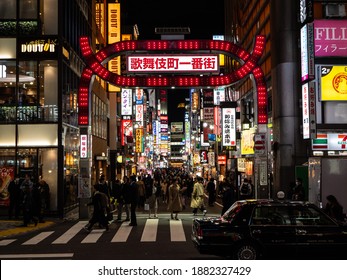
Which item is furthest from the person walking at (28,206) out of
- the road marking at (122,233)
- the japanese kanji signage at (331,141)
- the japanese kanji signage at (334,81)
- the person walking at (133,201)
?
the japanese kanji signage at (334,81)

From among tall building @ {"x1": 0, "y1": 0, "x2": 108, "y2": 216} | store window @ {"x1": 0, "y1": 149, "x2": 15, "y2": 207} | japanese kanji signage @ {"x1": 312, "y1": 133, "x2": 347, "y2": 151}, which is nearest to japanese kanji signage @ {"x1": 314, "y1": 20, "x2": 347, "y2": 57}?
japanese kanji signage @ {"x1": 312, "y1": 133, "x2": 347, "y2": 151}

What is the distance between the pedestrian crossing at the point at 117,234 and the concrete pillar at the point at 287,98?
847 cm

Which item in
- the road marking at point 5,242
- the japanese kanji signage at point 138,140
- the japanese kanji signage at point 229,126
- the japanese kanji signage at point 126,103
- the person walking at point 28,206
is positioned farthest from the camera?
the japanese kanji signage at point 138,140

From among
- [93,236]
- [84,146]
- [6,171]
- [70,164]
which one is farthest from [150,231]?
[70,164]

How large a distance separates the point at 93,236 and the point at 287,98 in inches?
596

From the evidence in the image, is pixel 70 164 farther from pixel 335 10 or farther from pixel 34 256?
pixel 34 256

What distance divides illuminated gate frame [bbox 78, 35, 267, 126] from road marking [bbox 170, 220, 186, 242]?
6.38 metres

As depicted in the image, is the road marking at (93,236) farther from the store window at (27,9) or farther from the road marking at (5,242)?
the store window at (27,9)

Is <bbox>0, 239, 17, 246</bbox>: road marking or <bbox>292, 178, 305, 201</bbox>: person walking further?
<bbox>292, 178, 305, 201</bbox>: person walking

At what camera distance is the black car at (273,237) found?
1191cm

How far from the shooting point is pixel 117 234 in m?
19.4

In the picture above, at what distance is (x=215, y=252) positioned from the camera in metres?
11.9

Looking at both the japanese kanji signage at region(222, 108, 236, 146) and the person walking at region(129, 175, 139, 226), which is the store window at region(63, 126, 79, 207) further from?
the japanese kanji signage at region(222, 108, 236, 146)

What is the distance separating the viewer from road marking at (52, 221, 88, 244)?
17775mm
